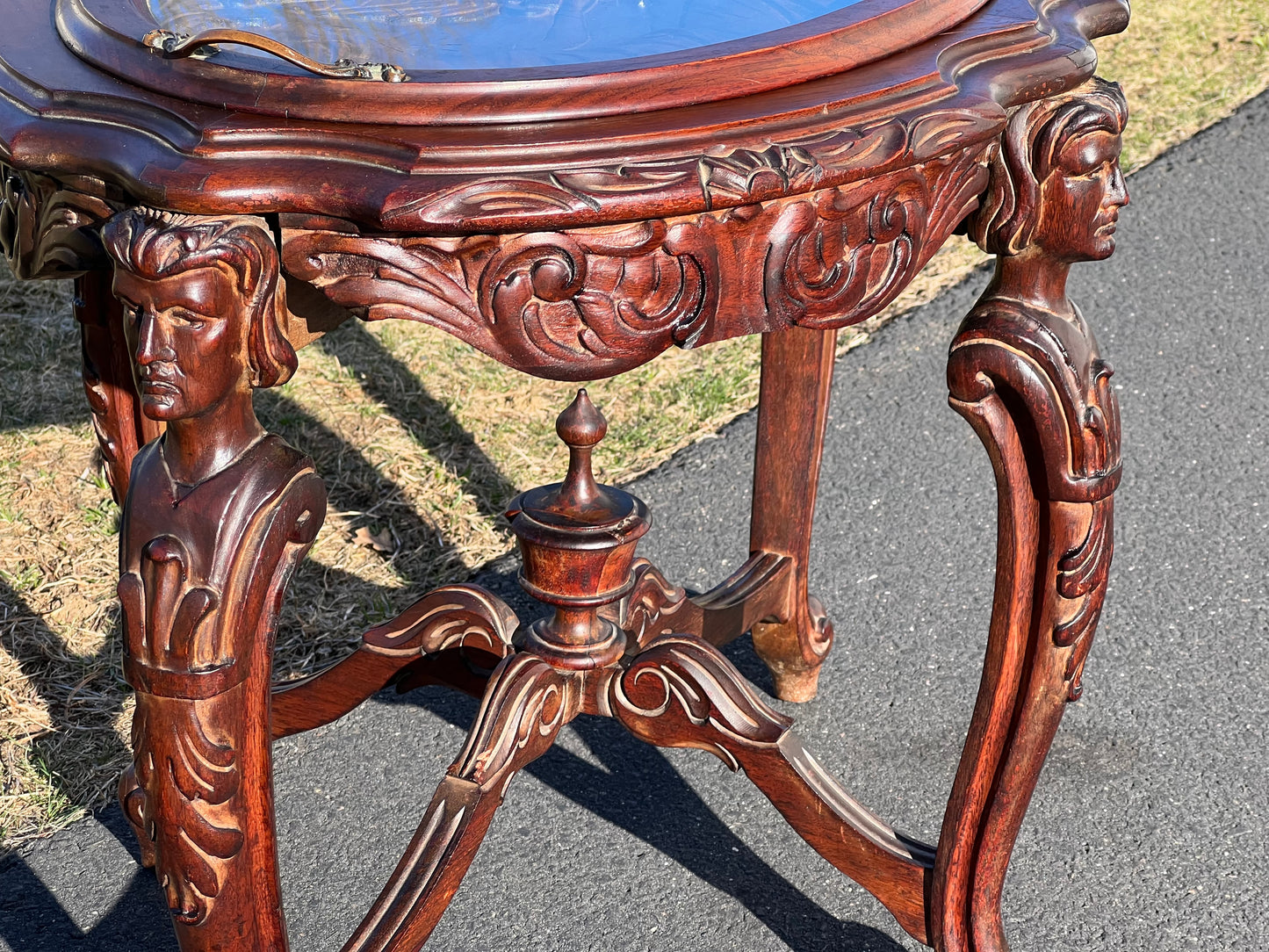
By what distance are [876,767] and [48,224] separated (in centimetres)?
129

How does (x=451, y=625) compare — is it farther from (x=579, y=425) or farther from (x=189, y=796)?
(x=189, y=796)

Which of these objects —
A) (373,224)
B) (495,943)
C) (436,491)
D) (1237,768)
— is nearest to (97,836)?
(495,943)

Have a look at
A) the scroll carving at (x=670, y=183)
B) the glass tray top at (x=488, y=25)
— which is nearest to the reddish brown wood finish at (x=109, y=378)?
the glass tray top at (x=488, y=25)

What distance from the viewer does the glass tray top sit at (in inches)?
45.6

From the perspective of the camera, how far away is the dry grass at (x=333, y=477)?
6.82 ft

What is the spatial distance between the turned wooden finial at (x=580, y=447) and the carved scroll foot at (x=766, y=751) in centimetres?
18

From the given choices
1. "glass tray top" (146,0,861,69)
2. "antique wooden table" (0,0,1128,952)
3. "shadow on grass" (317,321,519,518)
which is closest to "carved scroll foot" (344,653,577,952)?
"antique wooden table" (0,0,1128,952)

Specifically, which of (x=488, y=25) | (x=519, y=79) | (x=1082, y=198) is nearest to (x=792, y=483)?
(x=1082, y=198)

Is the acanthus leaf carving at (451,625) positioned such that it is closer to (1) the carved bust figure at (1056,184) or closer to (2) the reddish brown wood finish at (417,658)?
(2) the reddish brown wood finish at (417,658)

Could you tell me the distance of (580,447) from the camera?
5.44 ft

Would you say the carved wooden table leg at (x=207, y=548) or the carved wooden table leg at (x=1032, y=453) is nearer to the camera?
the carved wooden table leg at (x=207, y=548)

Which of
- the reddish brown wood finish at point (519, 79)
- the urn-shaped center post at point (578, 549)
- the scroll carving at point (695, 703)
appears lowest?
the scroll carving at point (695, 703)

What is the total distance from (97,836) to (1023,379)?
1272 mm

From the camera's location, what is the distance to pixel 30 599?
2309mm
